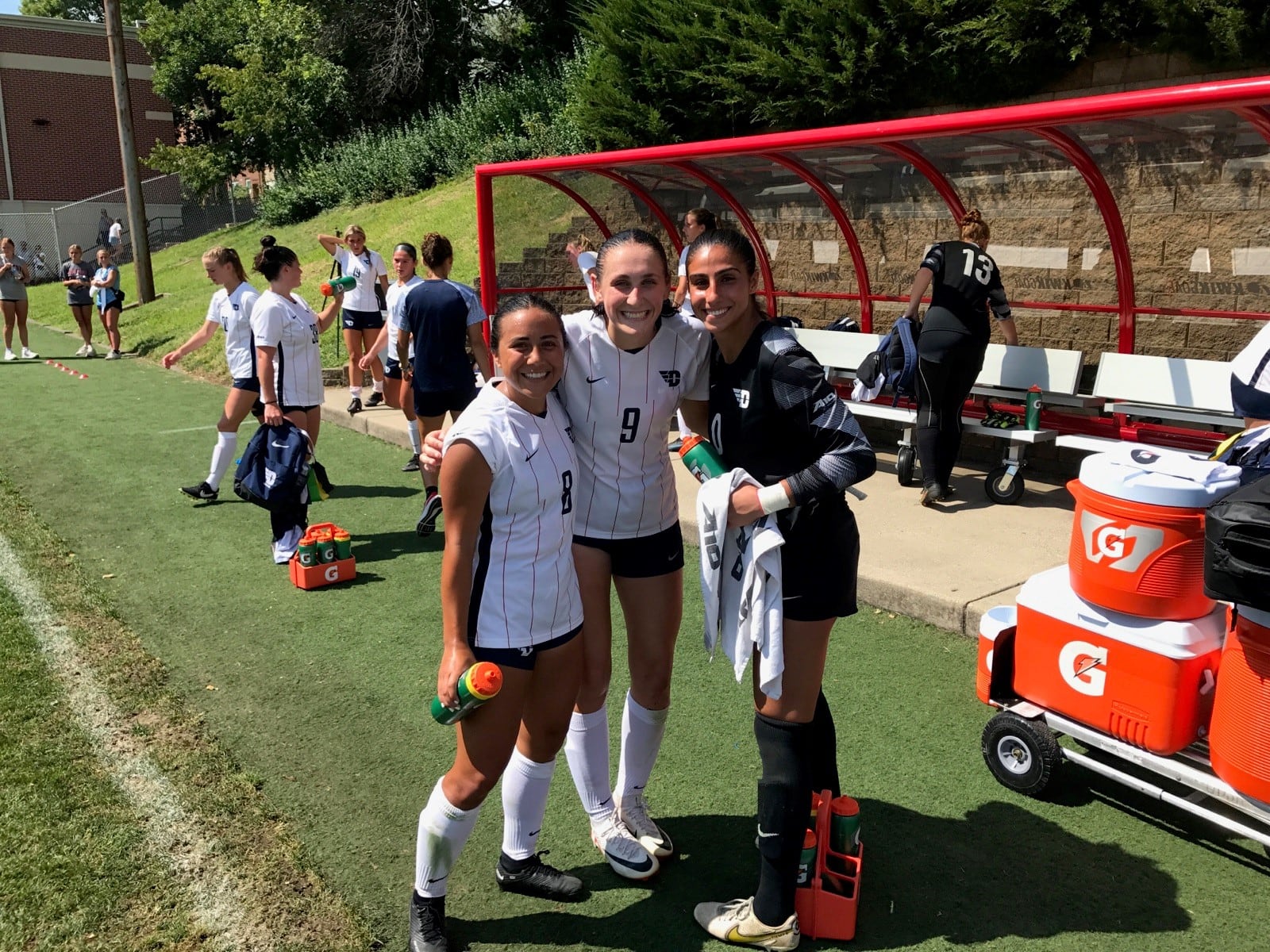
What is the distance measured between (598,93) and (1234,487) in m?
12.5

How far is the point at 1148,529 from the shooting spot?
2908 mm

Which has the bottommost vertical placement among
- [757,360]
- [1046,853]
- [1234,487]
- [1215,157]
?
[1046,853]

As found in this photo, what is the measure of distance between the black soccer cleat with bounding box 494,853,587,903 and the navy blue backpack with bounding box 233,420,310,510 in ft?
12.0

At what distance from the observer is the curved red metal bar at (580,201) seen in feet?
32.7

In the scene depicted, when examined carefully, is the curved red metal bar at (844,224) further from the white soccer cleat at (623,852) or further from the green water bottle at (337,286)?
the white soccer cleat at (623,852)

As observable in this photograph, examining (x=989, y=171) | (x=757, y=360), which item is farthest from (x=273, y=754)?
(x=989, y=171)

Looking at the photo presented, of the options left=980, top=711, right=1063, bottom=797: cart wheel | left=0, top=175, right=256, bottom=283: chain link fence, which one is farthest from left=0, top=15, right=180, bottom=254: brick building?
left=980, top=711, right=1063, bottom=797: cart wheel

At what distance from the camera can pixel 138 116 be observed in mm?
41906

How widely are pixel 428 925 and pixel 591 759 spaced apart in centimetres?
68

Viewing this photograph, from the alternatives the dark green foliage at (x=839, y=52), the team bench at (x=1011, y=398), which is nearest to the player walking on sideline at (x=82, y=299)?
the dark green foliage at (x=839, y=52)

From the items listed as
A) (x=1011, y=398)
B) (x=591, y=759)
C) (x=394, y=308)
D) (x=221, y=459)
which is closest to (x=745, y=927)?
(x=591, y=759)

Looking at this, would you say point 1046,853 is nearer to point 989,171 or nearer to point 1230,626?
point 1230,626

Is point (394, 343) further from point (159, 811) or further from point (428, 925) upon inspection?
point (428, 925)

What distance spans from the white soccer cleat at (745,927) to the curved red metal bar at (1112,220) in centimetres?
496
